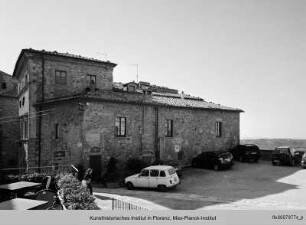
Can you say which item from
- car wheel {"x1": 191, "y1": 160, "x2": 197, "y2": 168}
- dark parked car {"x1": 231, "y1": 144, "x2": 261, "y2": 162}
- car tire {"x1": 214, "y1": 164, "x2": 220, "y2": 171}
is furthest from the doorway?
dark parked car {"x1": 231, "y1": 144, "x2": 261, "y2": 162}

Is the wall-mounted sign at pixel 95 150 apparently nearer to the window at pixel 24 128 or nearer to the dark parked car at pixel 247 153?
the window at pixel 24 128

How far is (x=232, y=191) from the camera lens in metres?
15.5

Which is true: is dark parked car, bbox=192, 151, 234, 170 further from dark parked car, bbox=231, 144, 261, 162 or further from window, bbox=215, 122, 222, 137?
window, bbox=215, 122, 222, 137

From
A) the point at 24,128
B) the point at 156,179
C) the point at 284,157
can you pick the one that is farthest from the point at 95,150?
the point at 284,157

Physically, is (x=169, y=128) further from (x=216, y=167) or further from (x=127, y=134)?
(x=216, y=167)

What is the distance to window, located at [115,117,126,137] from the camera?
20.4m

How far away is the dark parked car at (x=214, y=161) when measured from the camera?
21.5 meters

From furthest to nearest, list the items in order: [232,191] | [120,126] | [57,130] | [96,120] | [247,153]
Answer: [247,153], [57,130], [120,126], [96,120], [232,191]

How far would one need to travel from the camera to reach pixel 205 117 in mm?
25828

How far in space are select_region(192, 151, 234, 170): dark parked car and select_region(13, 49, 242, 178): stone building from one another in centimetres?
151

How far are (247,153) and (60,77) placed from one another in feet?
57.3

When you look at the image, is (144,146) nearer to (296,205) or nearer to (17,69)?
(296,205)
